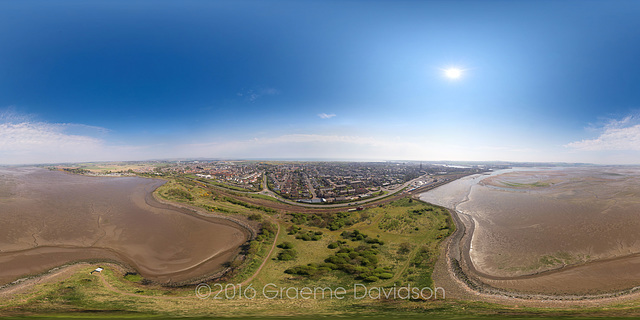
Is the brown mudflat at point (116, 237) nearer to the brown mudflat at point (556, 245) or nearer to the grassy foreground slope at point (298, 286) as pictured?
the grassy foreground slope at point (298, 286)

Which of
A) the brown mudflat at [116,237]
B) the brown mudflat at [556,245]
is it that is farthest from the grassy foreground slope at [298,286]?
the brown mudflat at [556,245]

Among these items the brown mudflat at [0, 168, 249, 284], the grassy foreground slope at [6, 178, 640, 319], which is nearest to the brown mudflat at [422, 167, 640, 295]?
the grassy foreground slope at [6, 178, 640, 319]

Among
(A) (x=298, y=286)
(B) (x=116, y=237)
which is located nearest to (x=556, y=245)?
(A) (x=298, y=286)

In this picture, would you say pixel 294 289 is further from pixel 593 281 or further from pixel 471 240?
pixel 593 281

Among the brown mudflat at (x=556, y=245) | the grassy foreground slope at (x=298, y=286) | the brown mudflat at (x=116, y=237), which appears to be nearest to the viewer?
the grassy foreground slope at (x=298, y=286)

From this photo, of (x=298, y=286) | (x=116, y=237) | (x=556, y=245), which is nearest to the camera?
(x=298, y=286)

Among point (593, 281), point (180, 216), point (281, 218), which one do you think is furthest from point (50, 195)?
point (593, 281)

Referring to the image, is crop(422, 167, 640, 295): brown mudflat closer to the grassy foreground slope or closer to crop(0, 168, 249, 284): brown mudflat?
the grassy foreground slope

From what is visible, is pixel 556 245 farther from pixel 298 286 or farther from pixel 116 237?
pixel 116 237
